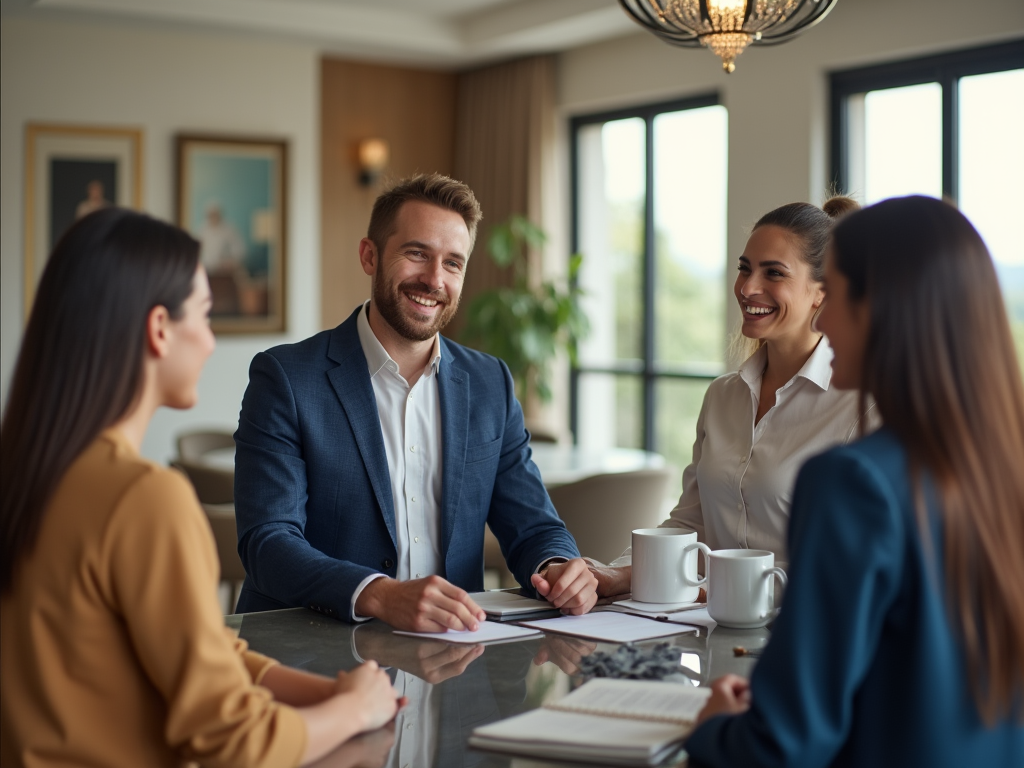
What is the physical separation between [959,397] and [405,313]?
1455mm

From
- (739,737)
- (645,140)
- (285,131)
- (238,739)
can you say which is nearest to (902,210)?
(739,737)

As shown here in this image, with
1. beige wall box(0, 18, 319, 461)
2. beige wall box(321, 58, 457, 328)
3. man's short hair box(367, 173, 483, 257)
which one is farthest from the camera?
beige wall box(321, 58, 457, 328)

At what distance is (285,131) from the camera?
6.66 m

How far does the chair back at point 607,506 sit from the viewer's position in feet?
12.4

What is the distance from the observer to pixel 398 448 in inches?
90.5

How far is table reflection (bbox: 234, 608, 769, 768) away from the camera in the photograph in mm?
1244

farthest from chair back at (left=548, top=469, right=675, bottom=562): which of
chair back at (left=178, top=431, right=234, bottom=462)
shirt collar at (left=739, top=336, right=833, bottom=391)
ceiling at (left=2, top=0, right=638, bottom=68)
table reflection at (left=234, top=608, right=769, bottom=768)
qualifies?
ceiling at (left=2, top=0, right=638, bottom=68)

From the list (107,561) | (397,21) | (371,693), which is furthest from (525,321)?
(107,561)

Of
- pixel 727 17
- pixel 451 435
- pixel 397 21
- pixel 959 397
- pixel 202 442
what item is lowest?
pixel 202 442

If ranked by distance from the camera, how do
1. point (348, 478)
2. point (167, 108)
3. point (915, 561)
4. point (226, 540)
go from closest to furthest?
point (915, 561), point (348, 478), point (226, 540), point (167, 108)

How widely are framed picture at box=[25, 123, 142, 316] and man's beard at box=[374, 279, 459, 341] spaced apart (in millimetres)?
4105

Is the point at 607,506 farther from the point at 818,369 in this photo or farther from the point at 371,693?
the point at 371,693

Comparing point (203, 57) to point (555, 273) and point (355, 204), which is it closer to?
point (355, 204)

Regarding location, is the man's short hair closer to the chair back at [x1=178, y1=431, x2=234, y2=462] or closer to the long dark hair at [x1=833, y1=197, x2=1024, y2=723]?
the long dark hair at [x1=833, y1=197, x2=1024, y2=723]
